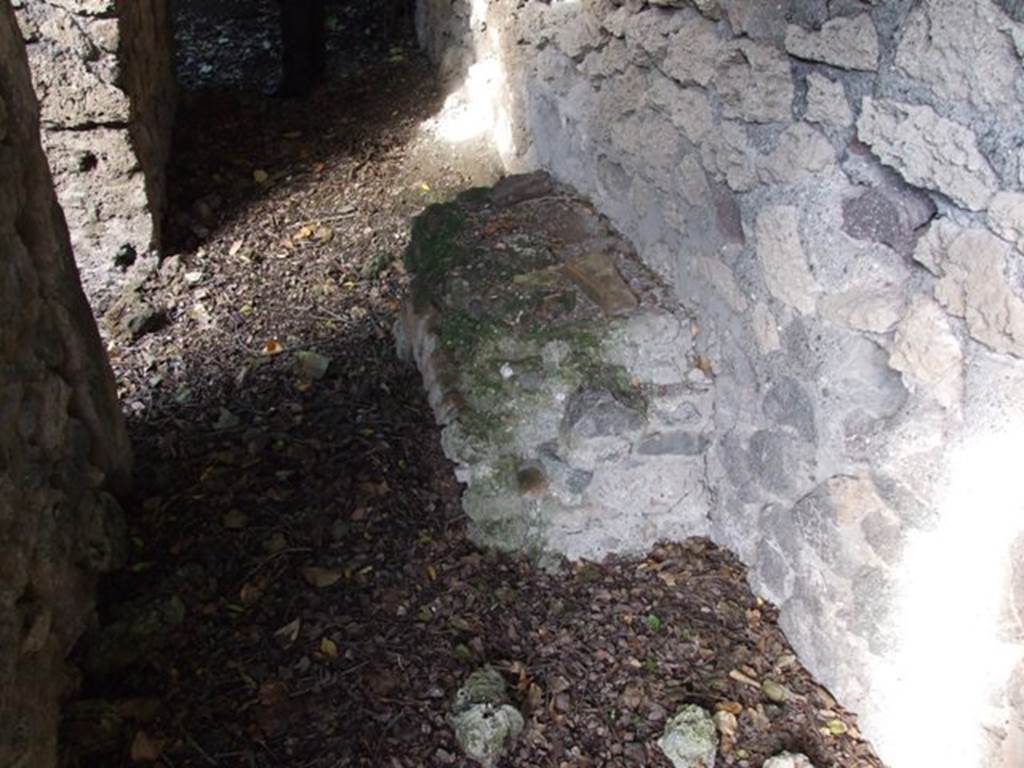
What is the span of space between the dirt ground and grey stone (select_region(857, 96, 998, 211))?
1101mm

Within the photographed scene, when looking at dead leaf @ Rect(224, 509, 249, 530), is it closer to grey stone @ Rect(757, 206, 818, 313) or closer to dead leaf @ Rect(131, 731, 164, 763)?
dead leaf @ Rect(131, 731, 164, 763)

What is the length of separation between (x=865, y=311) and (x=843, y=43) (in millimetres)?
470

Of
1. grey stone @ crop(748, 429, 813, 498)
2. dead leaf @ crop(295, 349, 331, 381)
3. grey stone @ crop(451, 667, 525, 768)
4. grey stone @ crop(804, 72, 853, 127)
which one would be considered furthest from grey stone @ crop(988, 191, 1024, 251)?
dead leaf @ crop(295, 349, 331, 381)

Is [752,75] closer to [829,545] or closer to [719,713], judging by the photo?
[829,545]

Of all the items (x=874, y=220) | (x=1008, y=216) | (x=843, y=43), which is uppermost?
(x=843, y=43)

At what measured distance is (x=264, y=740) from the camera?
1896 millimetres

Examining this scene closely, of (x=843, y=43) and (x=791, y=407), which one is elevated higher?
(x=843, y=43)

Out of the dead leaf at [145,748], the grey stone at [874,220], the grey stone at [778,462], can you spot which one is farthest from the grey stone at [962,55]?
the dead leaf at [145,748]

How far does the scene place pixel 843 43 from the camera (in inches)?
64.1

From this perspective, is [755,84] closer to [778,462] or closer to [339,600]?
[778,462]

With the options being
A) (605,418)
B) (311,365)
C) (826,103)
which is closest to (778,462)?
(605,418)

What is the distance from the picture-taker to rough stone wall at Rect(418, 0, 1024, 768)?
1.46 metres

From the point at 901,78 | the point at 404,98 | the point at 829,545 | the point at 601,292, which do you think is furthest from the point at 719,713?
the point at 404,98

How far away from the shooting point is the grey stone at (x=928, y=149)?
1.43 meters
